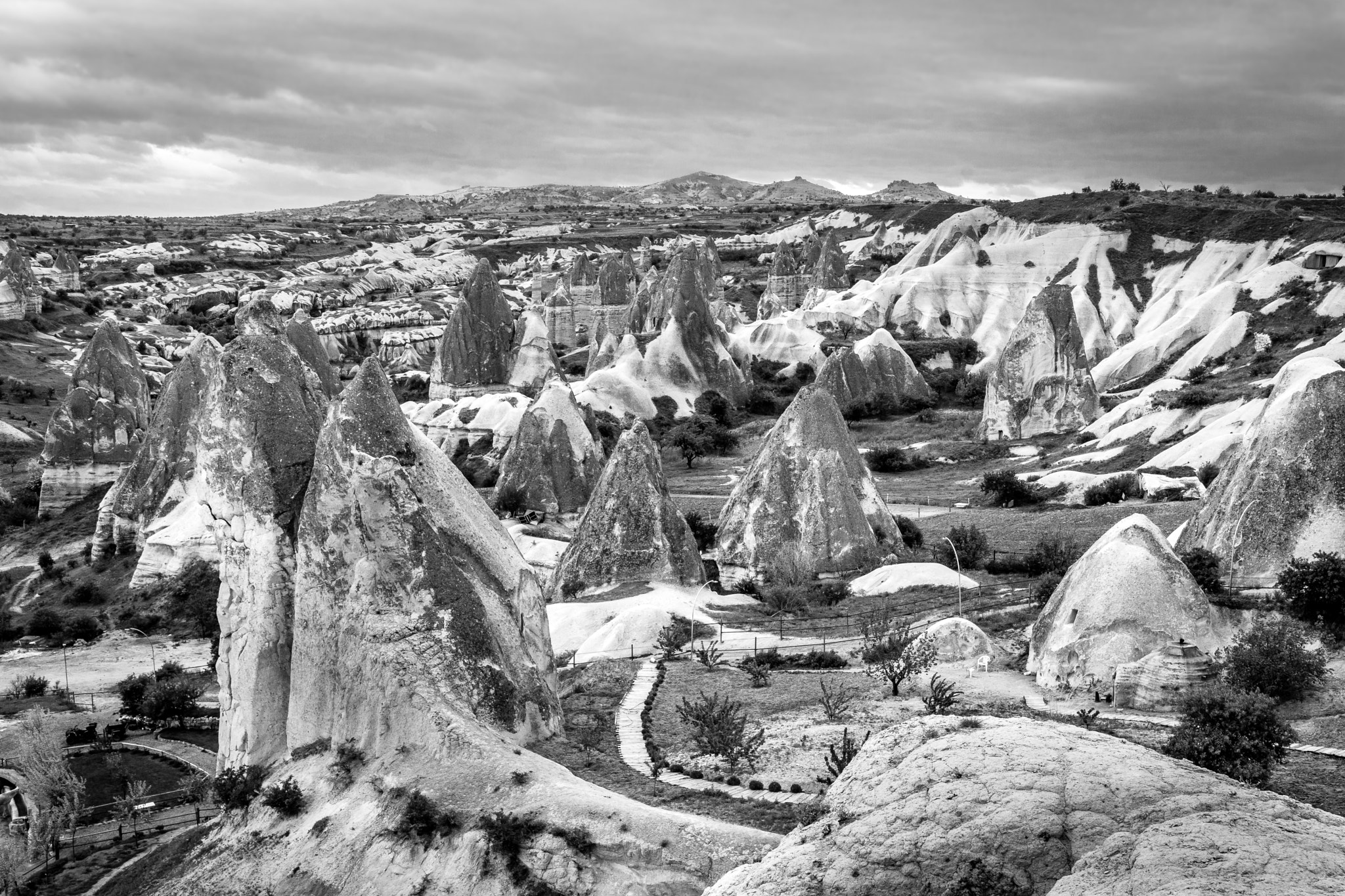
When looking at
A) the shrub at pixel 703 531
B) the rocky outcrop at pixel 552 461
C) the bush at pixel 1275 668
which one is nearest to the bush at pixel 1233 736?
the bush at pixel 1275 668

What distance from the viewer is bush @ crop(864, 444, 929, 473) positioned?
5500cm

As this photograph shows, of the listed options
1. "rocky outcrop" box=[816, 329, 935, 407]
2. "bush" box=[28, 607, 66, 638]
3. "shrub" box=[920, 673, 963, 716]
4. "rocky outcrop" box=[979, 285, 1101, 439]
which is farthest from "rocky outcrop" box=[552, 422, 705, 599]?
"rocky outcrop" box=[816, 329, 935, 407]

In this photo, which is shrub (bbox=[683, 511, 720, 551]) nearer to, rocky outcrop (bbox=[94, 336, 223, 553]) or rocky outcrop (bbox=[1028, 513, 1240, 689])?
rocky outcrop (bbox=[1028, 513, 1240, 689])

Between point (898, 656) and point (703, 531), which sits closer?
point (898, 656)

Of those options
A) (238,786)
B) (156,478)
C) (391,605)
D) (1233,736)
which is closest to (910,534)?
(1233,736)

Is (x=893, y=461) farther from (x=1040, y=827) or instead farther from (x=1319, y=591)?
(x=1040, y=827)

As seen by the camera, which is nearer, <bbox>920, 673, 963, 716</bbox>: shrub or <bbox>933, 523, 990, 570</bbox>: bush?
<bbox>920, 673, 963, 716</bbox>: shrub

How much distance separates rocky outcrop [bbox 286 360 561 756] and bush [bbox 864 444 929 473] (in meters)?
38.2

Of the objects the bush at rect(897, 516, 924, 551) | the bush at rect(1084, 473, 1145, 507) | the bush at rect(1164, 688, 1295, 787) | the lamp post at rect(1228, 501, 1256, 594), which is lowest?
the bush at rect(897, 516, 924, 551)

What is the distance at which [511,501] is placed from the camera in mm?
43750

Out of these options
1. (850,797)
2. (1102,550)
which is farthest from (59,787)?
(1102,550)

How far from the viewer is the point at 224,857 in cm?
1658

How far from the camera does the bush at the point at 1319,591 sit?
22141 millimetres

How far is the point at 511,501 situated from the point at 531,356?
1233 inches
